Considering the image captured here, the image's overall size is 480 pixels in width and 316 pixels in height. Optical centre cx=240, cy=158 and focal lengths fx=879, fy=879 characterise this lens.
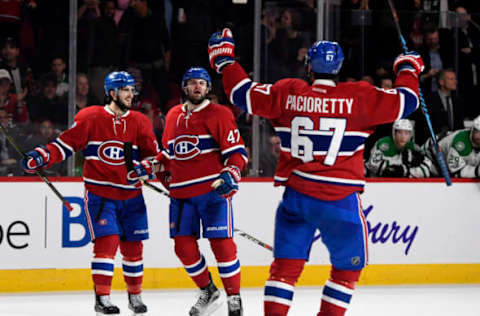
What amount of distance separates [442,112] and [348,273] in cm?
385

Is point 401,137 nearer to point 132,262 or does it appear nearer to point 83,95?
point 83,95

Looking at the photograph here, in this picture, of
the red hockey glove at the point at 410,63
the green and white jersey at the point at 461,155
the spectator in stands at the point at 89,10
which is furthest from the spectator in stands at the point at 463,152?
the red hockey glove at the point at 410,63

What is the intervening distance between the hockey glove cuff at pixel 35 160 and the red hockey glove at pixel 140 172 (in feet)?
1.52

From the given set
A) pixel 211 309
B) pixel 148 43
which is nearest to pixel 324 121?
pixel 211 309

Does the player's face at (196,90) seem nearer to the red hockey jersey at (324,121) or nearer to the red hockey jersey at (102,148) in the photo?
the red hockey jersey at (102,148)

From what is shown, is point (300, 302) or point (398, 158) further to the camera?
point (398, 158)

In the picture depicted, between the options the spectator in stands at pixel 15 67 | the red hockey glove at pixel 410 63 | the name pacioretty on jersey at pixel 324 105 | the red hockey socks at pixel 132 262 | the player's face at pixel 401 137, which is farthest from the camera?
the player's face at pixel 401 137

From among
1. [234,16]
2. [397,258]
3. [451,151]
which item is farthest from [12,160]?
[451,151]

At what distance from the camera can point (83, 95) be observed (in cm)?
634

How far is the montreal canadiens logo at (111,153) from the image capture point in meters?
4.88

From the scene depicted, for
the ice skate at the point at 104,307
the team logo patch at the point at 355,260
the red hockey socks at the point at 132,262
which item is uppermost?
the team logo patch at the point at 355,260

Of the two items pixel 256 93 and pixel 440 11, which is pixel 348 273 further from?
pixel 440 11

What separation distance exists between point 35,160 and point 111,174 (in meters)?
0.42

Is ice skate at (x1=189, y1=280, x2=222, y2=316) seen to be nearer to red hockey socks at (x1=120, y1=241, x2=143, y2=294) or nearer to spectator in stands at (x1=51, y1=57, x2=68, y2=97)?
red hockey socks at (x1=120, y1=241, x2=143, y2=294)
